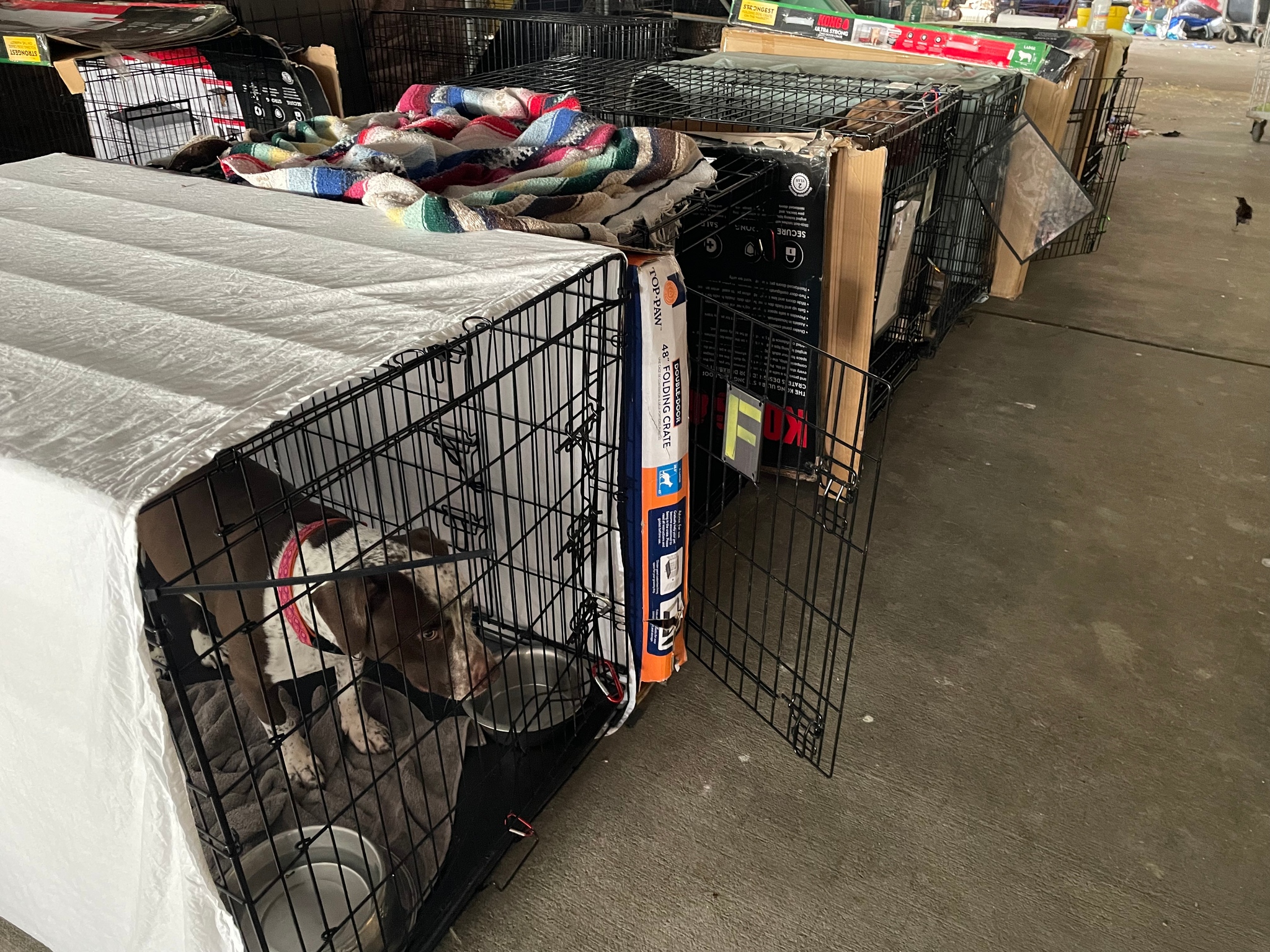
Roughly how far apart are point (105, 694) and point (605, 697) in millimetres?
1067

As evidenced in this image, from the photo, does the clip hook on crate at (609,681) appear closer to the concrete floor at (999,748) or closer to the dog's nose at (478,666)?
the concrete floor at (999,748)

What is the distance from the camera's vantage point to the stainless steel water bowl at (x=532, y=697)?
171 centimetres

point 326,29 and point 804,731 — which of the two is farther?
point 326,29

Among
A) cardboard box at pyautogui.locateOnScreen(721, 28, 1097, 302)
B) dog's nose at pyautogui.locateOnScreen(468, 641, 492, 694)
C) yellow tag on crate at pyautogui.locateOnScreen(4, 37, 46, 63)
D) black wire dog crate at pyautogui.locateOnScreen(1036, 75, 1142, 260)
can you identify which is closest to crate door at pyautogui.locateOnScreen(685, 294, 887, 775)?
dog's nose at pyautogui.locateOnScreen(468, 641, 492, 694)

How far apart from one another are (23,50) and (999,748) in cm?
272

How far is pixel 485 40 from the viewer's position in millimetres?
3674

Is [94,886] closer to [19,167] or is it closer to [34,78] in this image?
[19,167]

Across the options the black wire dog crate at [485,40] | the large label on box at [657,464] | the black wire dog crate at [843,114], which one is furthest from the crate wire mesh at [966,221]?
the large label on box at [657,464]

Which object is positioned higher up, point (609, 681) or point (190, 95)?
point (190, 95)

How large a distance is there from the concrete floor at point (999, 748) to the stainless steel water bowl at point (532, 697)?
110 mm

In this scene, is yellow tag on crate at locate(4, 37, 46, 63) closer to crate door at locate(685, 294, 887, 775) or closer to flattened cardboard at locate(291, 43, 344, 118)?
flattened cardboard at locate(291, 43, 344, 118)

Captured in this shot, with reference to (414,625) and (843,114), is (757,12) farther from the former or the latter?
(414,625)

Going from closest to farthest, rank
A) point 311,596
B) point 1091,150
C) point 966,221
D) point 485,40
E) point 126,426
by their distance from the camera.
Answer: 1. point 126,426
2. point 311,596
3. point 966,221
4. point 485,40
5. point 1091,150

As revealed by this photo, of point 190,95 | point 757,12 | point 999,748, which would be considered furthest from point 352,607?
point 757,12
